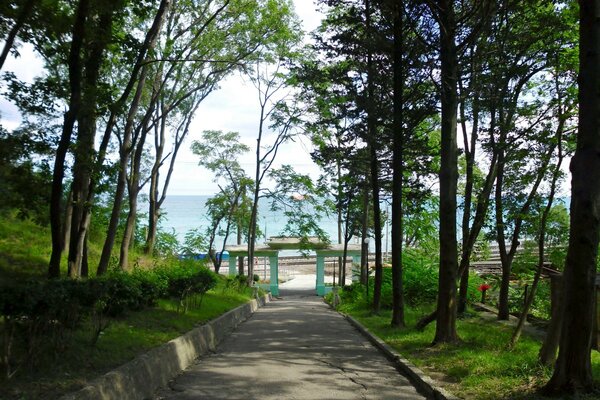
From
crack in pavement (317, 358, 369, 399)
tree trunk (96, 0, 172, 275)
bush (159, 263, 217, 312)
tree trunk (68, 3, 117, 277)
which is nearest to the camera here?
crack in pavement (317, 358, 369, 399)

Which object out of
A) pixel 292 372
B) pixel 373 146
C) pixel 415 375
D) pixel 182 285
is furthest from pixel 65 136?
pixel 373 146

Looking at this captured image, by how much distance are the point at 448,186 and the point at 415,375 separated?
13.7ft

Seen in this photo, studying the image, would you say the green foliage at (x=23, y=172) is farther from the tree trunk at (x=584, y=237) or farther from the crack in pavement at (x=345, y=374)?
the tree trunk at (x=584, y=237)

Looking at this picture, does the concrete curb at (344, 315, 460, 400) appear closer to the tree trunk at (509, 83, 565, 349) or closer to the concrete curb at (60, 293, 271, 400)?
the tree trunk at (509, 83, 565, 349)

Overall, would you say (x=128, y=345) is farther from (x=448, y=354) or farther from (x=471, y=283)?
(x=471, y=283)

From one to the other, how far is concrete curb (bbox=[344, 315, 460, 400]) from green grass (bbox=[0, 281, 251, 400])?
153 inches

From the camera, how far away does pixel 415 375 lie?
800 centimetres

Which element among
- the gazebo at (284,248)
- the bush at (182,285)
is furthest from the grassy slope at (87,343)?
the gazebo at (284,248)

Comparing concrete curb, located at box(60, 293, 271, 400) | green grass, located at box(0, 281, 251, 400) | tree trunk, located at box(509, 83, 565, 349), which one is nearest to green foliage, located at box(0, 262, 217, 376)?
green grass, located at box(0, 281, 251, 400)

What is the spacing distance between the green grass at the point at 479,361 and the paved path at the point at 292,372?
0.57 metres

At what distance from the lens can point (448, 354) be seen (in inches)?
365

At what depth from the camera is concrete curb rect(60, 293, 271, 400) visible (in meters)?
5.61

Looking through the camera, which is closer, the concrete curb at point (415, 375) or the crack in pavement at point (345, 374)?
the concrete curb at point (415, 375)

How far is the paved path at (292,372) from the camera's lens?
23.2 feet
